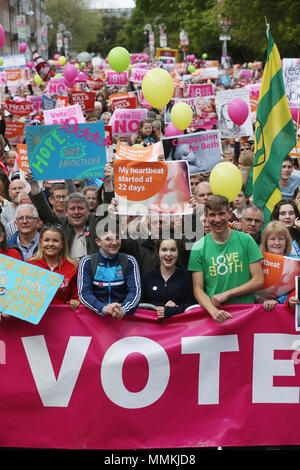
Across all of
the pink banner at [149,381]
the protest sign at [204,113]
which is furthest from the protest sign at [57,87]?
the pink banner at [149,381]

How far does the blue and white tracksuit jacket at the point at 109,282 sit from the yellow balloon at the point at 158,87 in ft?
16.1

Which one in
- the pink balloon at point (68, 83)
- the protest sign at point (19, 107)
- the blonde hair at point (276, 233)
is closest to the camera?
the blonde hair at point (276, 233)

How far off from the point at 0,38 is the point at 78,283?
310 inches

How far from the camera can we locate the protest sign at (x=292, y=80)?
10977mm

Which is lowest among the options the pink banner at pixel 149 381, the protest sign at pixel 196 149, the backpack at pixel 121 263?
the pink banner at pixel 149 381

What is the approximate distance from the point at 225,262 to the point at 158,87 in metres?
4.94

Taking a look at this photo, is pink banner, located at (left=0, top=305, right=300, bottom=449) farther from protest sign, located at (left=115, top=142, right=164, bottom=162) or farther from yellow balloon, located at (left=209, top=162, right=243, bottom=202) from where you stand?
protest sign, located at (left=115, top=142, right=164, bottom=162)

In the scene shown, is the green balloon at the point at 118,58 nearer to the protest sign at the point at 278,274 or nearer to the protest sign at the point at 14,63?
the protest sign at the point at 14,63

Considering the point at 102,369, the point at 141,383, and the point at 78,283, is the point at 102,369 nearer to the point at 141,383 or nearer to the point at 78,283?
the point at 141,383

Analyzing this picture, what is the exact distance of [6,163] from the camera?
1061 centimetres

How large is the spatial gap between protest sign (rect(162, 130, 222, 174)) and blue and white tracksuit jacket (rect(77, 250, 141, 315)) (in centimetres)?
311

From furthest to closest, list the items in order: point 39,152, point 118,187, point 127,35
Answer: point 127,35, point 39,152, point 118,187

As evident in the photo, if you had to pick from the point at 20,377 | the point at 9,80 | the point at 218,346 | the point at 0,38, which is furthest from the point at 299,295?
the point at 9,80

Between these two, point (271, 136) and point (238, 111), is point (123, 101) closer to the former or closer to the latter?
point (238, 111)
